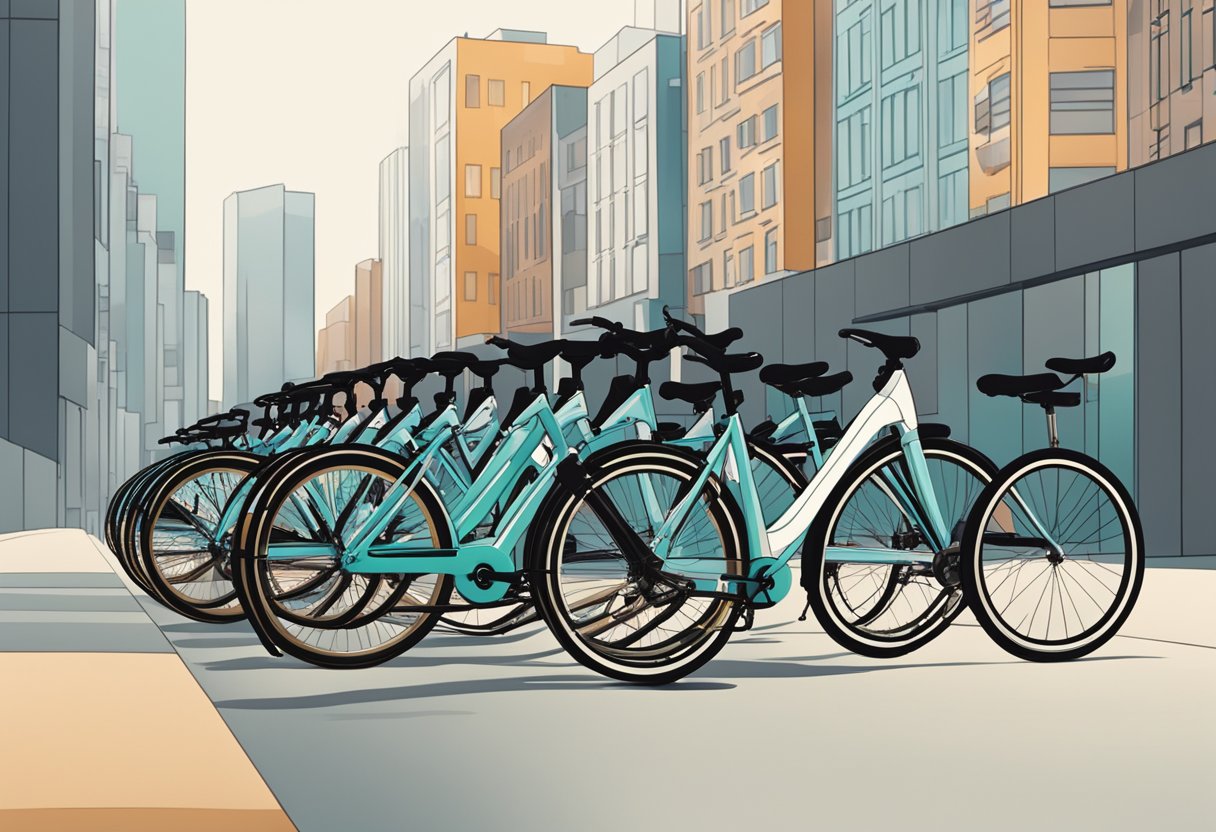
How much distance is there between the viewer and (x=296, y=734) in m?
4.66

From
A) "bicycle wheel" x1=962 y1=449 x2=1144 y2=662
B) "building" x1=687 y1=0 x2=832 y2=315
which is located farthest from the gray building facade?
"bicycle wheel" x1=962 y1=449 x2=1144 y2=662

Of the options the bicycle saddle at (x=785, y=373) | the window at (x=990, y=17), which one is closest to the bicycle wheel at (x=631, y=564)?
the bicycle saddle at (x=785, y=373)

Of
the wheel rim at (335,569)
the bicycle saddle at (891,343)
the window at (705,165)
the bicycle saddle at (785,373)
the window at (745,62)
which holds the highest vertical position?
the window at (745,62)

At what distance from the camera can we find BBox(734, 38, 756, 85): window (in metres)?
39.0

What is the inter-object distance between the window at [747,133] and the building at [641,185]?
8103mm

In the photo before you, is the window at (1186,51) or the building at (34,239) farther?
the building at (34,239)

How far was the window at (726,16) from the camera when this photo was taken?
40.3m

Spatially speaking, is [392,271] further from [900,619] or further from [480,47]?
[900,619]

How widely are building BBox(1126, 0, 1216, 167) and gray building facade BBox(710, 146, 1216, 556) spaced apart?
855 millimetres

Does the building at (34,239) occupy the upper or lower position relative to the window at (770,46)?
lower

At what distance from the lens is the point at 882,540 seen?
6.93 m

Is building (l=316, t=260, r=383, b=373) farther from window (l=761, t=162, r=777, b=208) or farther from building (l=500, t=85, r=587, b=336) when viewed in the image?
window (l=761, t=162, r=777, b=208)

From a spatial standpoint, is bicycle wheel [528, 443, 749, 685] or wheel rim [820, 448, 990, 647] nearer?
bicycle wheel [528, 443, 749, 685]

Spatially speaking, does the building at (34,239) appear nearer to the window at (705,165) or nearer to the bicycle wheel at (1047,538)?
the window at (705,165)
